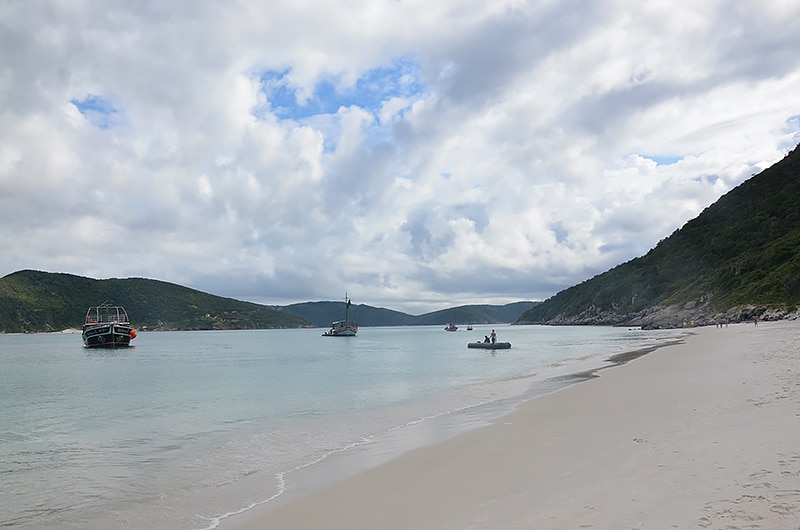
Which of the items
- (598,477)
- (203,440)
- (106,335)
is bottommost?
(203,440)

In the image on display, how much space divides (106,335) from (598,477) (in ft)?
368

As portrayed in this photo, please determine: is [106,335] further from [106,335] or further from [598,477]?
[598,477]

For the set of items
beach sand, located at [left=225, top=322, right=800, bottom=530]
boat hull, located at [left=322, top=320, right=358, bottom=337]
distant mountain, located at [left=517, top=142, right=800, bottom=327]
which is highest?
distant mountain, located at [left=517, top=142, right=800, bottom=327]

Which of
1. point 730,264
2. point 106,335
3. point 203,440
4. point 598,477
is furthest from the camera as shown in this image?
point 730,264

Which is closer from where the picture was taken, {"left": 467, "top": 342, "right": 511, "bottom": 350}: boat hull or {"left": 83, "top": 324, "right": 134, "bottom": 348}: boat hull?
{"left": 467, "top": 342, "right": 511, "bottom": 350}: boat hull

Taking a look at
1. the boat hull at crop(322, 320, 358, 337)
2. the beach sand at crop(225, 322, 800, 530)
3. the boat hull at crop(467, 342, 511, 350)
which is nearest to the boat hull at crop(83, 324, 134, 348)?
the boat hull at crop(322, 320, 358, 337)

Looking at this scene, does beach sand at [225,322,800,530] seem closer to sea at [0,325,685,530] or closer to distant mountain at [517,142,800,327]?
sea at [0,325,685,530]

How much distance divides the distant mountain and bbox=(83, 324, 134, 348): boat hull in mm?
107865

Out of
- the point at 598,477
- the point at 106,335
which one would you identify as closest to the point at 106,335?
the point at 106,335

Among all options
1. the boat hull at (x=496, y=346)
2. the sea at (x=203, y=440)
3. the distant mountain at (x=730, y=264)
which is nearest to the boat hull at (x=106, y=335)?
the boat hull at (x=496, y=346)

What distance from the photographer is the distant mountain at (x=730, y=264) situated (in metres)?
87.8

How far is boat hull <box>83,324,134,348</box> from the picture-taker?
102625 mm

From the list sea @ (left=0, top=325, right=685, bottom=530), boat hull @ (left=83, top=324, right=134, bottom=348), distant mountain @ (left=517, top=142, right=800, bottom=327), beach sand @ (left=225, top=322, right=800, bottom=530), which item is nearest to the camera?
beach sand @ (left=225, top=322, right=800, bottom=530)

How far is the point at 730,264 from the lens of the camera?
4596 inches
